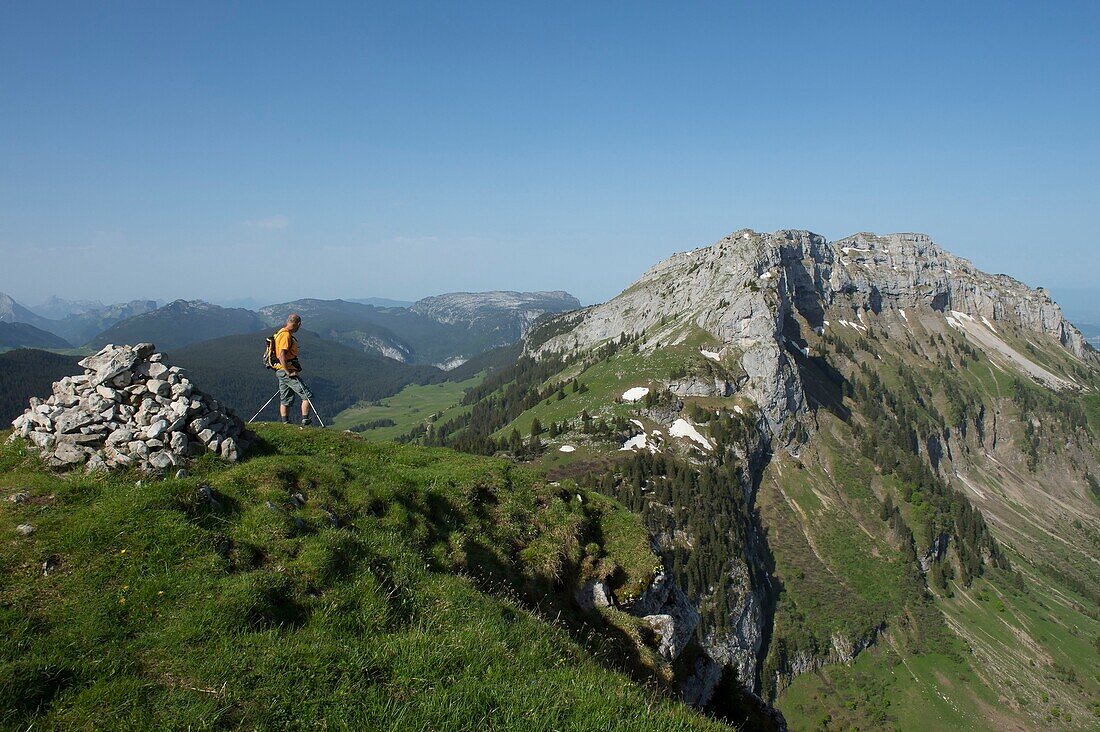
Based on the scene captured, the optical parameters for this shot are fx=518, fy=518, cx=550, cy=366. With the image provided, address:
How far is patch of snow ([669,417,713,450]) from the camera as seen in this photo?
6125 inches

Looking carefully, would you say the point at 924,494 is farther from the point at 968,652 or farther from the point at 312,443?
the point at 312,443

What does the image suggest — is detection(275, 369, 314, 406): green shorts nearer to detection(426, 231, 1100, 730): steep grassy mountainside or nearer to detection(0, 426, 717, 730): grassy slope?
detection(0, 426, 717, 730): grassy slope

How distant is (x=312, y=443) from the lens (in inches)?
797

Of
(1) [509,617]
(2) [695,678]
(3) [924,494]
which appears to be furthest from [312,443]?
(3) [924,494]

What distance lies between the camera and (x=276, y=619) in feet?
32.1

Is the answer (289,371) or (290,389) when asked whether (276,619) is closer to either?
(289,371)

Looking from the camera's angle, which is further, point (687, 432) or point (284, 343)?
point (687, 432)

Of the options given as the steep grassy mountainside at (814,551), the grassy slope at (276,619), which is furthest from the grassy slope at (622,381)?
the grassy slope at (276,619)

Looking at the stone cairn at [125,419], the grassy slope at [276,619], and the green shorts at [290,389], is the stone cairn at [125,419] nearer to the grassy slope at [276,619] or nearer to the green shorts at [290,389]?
the grassy slope at [276,619]

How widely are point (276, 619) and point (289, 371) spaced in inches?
587

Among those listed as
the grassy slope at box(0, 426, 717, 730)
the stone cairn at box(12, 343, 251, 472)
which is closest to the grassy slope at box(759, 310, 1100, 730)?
the grassy slope at box(0, 426, 717, 730)

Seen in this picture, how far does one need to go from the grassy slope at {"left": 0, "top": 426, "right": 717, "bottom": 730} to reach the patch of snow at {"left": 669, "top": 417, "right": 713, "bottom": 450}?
474 feet

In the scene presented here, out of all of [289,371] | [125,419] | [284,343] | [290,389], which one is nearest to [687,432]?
[290,389]

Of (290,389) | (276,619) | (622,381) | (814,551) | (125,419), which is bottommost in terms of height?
(814,551)
